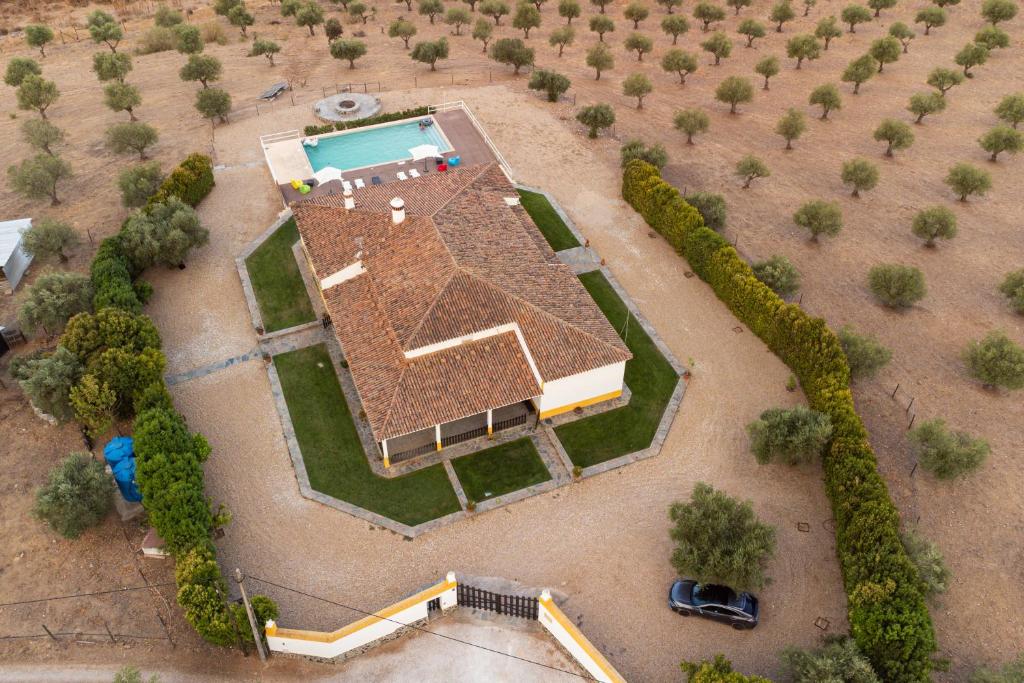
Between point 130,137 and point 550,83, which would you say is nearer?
point 130,137

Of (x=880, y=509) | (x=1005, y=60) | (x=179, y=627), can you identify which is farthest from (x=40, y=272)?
(x=1005, y=60)

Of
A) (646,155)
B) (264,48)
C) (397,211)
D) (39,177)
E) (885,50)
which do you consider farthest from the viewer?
(264,48)

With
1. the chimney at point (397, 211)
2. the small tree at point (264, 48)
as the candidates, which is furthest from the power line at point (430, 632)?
the small tree at point (264, 48)

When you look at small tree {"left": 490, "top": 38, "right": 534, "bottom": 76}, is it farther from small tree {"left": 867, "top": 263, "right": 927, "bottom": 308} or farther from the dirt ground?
small tree {"left": 867, "top": 263, "right": 927, "bottom": 308}

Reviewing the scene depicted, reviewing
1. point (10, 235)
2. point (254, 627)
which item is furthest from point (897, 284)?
point (10, 235)

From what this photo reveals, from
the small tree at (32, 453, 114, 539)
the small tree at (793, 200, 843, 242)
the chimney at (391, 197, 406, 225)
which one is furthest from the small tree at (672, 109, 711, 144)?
the small tree at (32, 453, 114, 539)

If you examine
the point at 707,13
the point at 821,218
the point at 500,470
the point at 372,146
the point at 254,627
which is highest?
the point at 707,13

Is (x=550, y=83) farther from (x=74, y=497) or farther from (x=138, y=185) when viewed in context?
(x=74, y=497)
